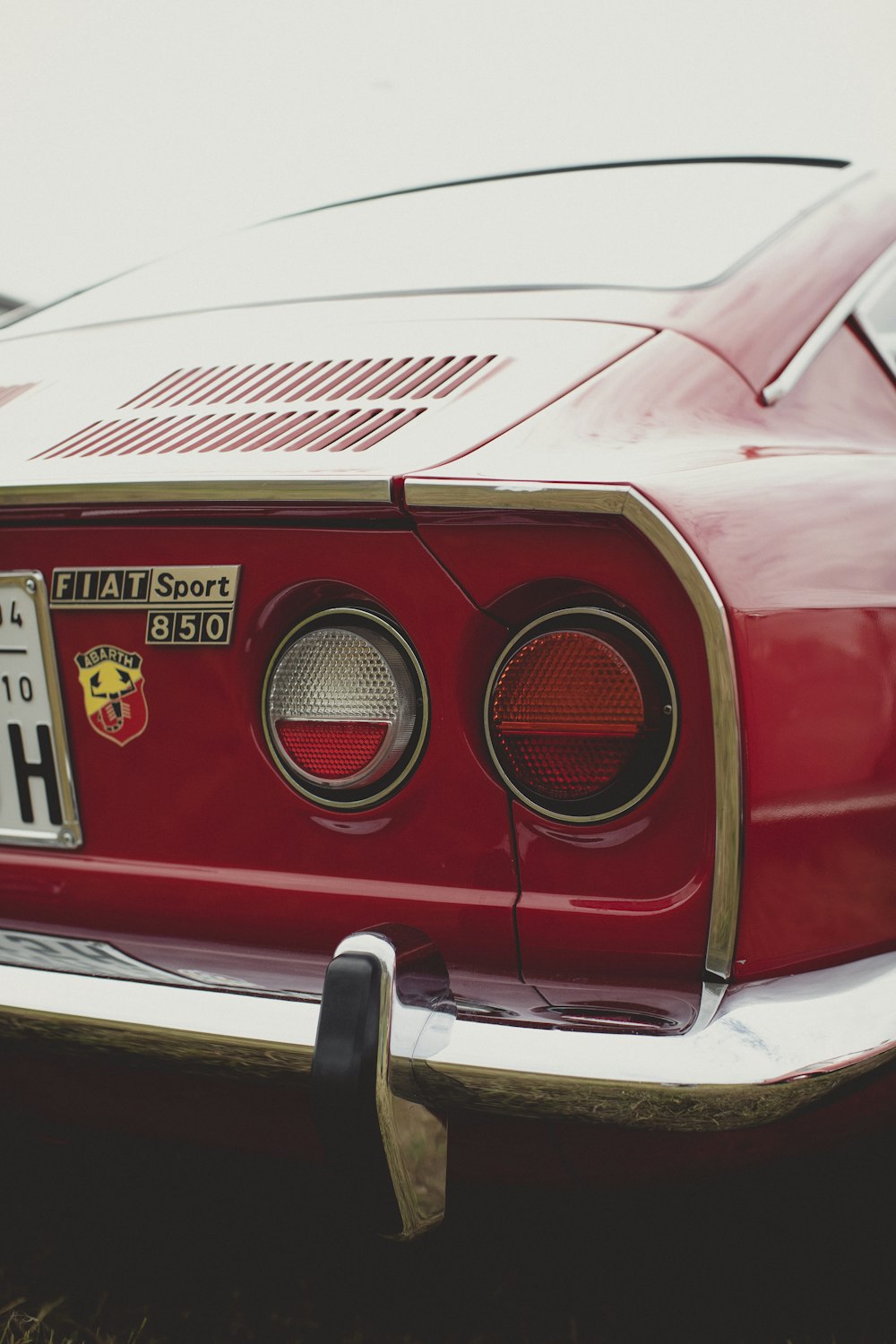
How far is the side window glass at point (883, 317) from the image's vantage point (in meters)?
1.78

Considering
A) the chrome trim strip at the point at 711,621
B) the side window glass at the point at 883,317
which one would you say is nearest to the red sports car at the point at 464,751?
the chrome trim strip at the point at 711,621

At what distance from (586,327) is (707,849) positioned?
0.80 m

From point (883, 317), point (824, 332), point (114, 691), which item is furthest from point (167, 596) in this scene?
point (883, 317)

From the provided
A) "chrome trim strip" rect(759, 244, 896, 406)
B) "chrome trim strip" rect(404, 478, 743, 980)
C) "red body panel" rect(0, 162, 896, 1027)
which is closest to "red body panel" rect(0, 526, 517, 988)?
"red body panel" rect(0, 162, 896, 1027)

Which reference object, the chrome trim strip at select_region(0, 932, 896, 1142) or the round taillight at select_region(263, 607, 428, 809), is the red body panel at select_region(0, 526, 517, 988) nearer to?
the round taillight at select_region(263, 607, 428, 809)

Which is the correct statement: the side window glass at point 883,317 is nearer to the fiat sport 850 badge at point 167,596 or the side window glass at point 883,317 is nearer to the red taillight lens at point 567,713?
the red taillight lens at point 567,713

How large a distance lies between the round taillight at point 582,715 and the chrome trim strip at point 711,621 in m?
0.07

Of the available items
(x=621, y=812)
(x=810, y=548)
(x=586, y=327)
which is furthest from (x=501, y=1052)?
(x=586, y=327)

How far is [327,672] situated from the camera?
51.3 inches

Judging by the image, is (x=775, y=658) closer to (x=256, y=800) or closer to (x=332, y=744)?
(x=332, y=744)

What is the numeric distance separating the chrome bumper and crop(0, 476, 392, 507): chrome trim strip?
17.5 inches

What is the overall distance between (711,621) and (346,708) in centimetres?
41

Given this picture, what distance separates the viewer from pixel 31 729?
147cm

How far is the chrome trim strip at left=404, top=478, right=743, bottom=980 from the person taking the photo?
1.14 m
